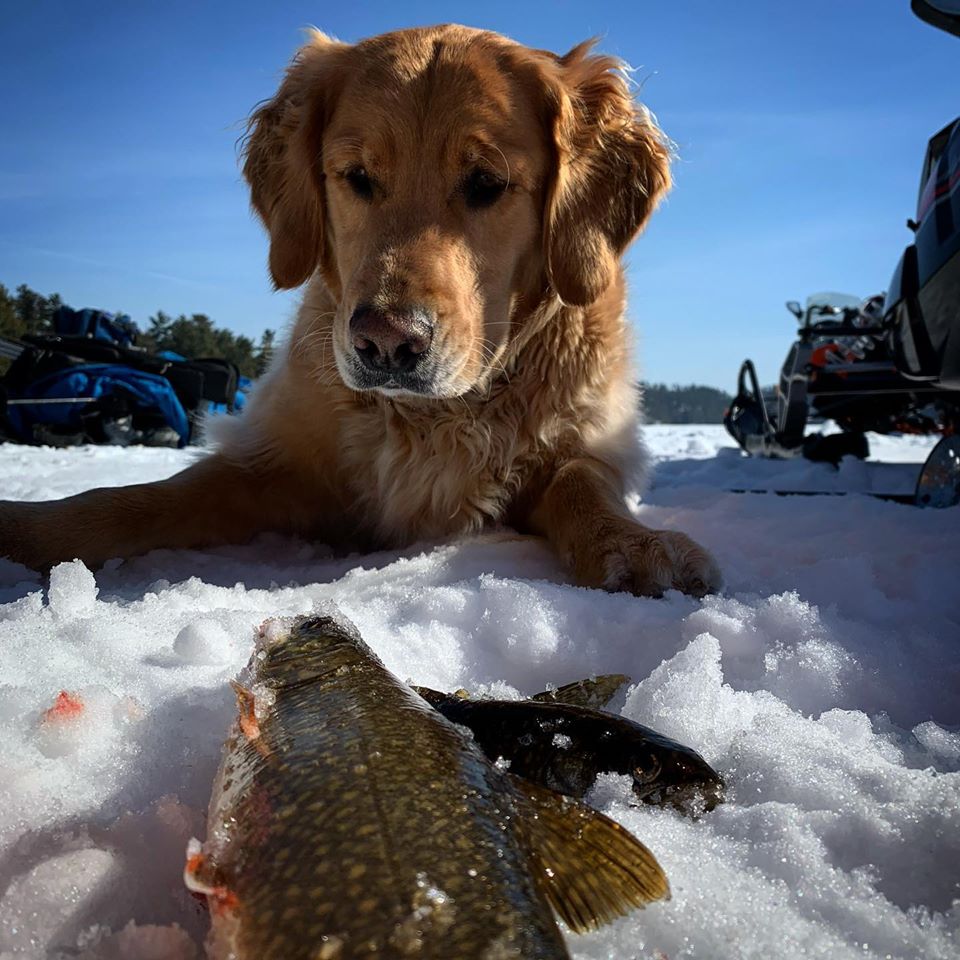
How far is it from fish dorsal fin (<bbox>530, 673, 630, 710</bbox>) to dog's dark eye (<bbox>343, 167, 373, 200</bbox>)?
198 cm

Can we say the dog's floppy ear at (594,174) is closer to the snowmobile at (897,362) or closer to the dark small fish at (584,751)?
the snowmobile at (897,362)

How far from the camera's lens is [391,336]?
7.75 feet

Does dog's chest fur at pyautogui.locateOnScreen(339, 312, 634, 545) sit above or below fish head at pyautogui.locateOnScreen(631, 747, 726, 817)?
above

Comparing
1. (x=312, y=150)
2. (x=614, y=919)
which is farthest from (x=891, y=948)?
(x=312, y=150)

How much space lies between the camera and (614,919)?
0.91 meters

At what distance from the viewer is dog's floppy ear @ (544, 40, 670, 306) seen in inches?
118

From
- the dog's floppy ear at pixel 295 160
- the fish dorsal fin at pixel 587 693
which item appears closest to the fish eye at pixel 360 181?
the dog's floppy ear at pixel 295 160

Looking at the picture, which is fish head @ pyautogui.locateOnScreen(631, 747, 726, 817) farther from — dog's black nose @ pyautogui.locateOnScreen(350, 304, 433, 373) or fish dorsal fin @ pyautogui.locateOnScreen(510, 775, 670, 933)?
dog's black nose @ pyautogui.locateOnScreen(350, 304, 433, 373)

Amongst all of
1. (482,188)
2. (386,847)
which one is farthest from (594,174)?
(386,847)

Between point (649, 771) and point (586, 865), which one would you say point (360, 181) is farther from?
point (586, 865)

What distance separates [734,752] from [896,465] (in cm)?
735

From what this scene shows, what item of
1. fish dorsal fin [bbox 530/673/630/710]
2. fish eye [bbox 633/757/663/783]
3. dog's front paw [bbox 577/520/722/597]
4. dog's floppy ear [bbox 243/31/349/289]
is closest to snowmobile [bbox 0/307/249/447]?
dog's floppy ear [bbox 243/31/349/289]

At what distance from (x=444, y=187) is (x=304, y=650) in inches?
74.9

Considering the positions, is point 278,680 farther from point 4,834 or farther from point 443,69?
point 443,69
